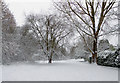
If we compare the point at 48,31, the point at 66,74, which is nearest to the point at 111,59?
the point at 66,74

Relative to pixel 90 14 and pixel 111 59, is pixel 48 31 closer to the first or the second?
pixel 90 14

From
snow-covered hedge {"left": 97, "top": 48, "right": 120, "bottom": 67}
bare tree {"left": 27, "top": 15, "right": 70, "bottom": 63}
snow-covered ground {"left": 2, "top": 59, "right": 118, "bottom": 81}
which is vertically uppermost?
bare tree {"left": 27, "top": 15, "right": 70, "bottom": 63}

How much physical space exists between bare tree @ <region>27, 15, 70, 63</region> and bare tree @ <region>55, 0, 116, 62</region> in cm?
343

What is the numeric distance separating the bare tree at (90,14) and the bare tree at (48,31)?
11.3 feet

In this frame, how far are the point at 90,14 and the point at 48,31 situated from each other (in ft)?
17.0

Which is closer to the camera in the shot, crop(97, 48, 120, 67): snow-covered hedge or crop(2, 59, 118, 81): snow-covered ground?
crop(2, 59, 118, 81): snow-covered ground

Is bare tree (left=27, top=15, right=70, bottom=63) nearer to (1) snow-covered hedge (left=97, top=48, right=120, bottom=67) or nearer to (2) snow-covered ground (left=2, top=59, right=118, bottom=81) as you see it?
(1) snow-covered hedge (left=97, top=48, right=120, bottom=67)

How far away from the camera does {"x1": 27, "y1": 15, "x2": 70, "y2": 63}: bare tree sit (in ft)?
32.1

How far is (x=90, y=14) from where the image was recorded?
6.01 metres

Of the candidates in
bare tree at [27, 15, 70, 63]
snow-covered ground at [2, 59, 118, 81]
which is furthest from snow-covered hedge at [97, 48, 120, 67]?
bare tree at [27, 15, 70, 63]

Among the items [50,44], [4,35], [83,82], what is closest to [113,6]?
[83,82]

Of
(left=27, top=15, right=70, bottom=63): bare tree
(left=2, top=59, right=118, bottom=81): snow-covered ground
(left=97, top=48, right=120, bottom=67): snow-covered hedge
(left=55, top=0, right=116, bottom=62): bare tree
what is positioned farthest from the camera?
(left=27, top=15, right=70, bottom=63): bare tree

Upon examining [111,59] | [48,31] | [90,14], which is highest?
[90,14]

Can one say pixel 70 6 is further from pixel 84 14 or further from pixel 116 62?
pixel 116 62
